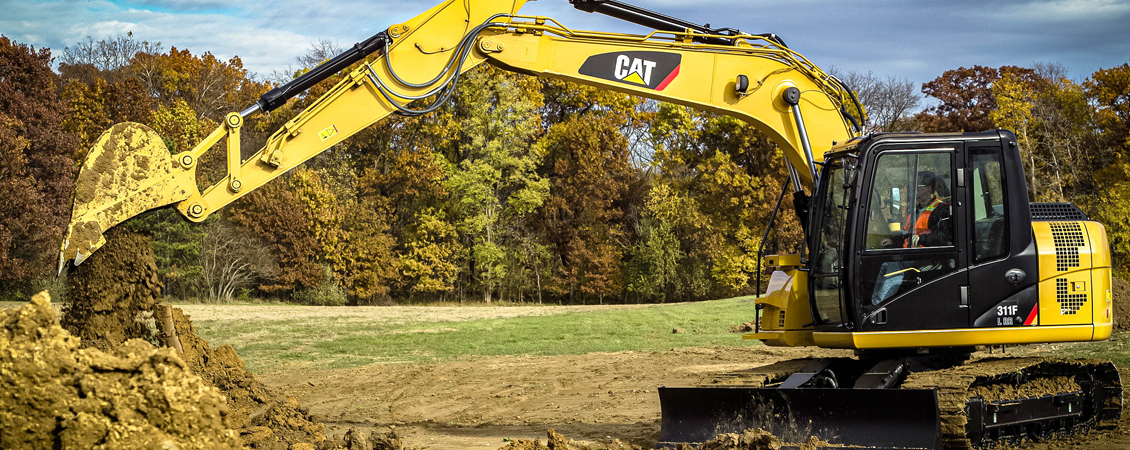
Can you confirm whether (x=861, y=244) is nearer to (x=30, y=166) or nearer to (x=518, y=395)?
(x=518, y=395)

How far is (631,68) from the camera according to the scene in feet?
28.2

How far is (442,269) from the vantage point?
133 ft

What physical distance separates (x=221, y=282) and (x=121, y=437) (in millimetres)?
35947

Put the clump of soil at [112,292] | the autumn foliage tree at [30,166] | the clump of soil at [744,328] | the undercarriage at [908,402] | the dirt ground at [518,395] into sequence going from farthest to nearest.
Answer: the autumn foliage tree at [30,166]
the clump of soil at [744,328]
the dirt ground at [518,395]
the clump of soil at [112,292]
the undercarriage at [908,402]

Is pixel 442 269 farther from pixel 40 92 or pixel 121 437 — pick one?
pixel 121 437

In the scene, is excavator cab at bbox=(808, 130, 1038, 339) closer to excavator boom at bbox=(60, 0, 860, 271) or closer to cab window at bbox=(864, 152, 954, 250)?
cab window at bbox=(864, 152, 954, 250)

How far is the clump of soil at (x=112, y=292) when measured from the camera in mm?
7262

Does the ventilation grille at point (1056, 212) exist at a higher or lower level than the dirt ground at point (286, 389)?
higher

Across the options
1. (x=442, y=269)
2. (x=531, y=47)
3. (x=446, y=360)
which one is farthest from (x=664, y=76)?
(x=442, y=269)

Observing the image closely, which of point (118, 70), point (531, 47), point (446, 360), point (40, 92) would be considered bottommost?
point (446, 360)

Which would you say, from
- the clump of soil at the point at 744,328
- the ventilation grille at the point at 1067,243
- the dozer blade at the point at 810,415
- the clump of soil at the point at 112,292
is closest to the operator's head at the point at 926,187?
the ventilation grille at the point at 1067,243

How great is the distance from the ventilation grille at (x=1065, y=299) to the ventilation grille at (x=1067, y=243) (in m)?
0.13

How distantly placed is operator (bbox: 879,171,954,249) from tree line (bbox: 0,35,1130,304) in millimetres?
30620

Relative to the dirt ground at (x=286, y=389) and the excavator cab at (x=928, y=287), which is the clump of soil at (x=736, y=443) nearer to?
the dirt ground at (x=286, y=389)
